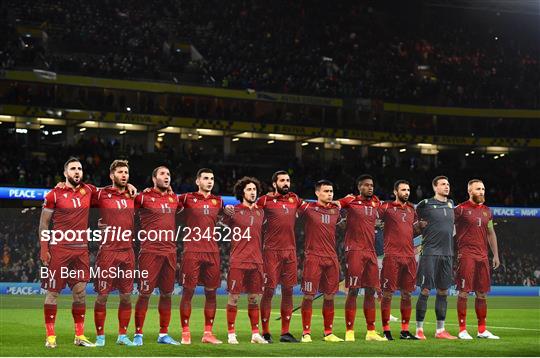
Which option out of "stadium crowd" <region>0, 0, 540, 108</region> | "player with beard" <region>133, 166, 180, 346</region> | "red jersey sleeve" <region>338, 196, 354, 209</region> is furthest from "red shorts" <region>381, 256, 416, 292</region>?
"stadium crowd" <region>0, 0, 540, 108</region>

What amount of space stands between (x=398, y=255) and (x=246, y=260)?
258cm

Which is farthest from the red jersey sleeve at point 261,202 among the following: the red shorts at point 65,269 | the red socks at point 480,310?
the red socks at point 480,310

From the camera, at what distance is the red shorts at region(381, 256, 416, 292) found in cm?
1462

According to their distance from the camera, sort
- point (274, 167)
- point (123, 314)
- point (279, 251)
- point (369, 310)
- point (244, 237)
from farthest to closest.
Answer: point (274, 167) < point (369, 310) < point (279, 251) < point (244, 237) < point (123, 314)

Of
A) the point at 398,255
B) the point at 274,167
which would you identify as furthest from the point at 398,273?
the point at 274,167

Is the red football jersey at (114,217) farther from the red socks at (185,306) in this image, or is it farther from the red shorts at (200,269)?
the red socks at (185,306)

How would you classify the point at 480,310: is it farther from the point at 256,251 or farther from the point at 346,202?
the point at 256,251

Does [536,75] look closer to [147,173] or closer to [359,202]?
[147,173]

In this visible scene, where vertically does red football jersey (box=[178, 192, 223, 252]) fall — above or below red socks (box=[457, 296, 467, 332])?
above

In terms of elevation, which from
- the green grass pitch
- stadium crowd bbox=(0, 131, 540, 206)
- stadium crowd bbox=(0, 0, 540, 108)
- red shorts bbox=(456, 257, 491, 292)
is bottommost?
the green grass pitch

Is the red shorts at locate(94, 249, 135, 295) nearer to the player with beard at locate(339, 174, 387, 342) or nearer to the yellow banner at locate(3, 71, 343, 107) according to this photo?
the player with beard at locate(339, 174, 387, 342)

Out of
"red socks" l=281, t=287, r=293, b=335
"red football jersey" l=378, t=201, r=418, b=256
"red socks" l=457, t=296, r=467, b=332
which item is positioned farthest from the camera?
"red socks" l=457, t=296, r=467, b=332

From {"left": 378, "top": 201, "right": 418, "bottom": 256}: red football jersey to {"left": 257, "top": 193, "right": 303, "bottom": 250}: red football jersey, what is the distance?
5.27ft

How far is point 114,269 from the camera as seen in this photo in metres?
12.8
